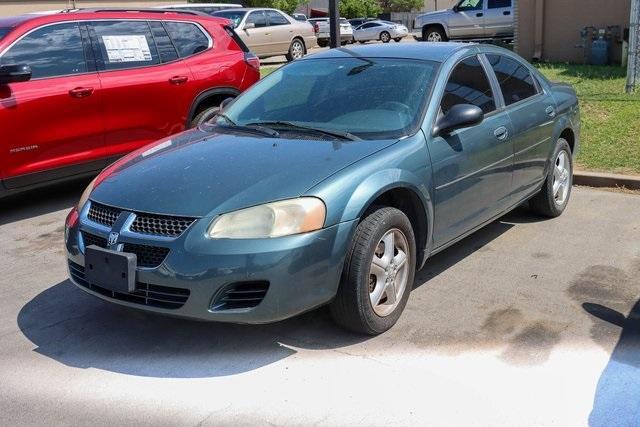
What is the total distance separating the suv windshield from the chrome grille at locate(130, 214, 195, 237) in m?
1.30

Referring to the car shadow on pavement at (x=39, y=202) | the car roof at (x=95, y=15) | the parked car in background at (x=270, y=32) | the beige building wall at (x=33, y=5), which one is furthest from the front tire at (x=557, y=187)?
the beige building wall at (x=33, y=5)

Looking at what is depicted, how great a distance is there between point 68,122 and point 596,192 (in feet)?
17.0

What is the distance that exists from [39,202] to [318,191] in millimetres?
4685

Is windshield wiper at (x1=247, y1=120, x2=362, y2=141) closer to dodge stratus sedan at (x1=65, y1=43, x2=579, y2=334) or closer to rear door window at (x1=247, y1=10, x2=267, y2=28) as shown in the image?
dodge stratus sedan at (x1=65, y1=43, x2=579, y2=334)

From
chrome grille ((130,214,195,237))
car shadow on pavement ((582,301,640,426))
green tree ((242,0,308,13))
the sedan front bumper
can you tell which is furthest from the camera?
green tree ((242,0,308,13))

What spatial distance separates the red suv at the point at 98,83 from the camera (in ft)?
21.2

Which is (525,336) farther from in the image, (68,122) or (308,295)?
(68,122)

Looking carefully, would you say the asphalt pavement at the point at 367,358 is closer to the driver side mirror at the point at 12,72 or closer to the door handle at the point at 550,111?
the door handle at the point at 550,111

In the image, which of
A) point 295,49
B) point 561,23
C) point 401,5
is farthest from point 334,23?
point 401,5

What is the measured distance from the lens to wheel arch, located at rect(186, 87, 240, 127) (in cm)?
783

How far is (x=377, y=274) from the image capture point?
4043mm

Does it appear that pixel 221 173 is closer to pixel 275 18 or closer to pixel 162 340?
pixel 162 340

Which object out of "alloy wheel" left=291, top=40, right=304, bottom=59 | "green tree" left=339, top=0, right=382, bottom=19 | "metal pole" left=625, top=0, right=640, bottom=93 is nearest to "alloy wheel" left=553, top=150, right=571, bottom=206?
"metal pole" left=625, top=0, right=640, bottom=93

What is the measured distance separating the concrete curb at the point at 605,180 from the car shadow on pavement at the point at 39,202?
523 centimetres
